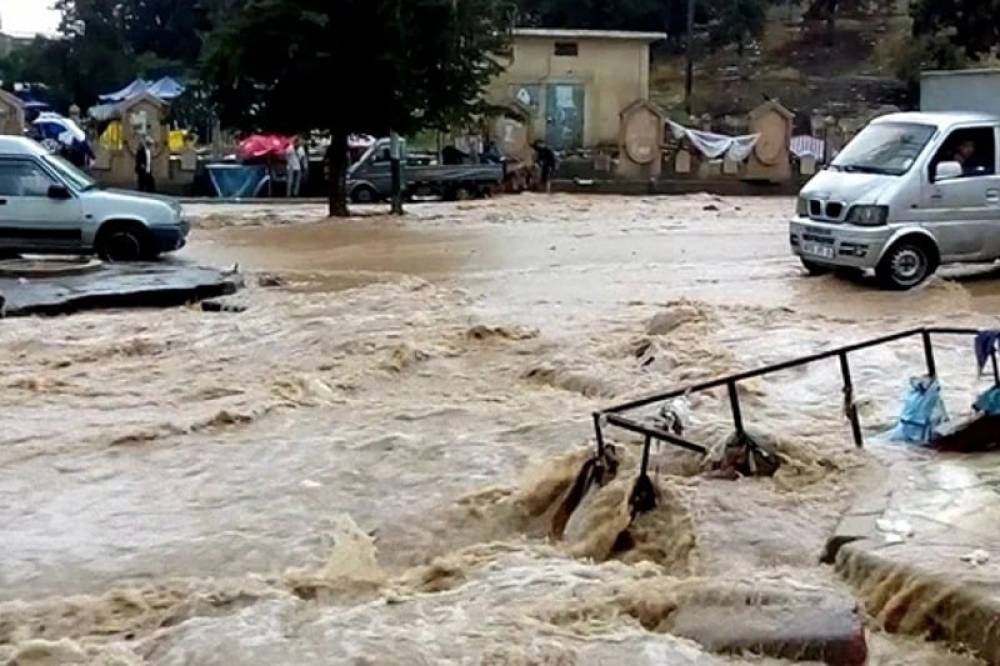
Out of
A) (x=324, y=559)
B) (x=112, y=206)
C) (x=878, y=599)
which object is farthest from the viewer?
(x=112, y=206)

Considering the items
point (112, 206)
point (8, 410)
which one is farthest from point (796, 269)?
point (8, 410)

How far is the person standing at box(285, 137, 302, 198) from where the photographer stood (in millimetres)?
36000

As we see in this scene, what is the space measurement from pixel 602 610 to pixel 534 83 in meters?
37.7

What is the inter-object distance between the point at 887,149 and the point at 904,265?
131 cm

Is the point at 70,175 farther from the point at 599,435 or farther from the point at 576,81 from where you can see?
the point at 576,81

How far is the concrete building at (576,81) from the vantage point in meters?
43.0

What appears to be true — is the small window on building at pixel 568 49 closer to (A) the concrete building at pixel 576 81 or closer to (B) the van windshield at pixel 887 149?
(A) the concrete building at pixel 576 81

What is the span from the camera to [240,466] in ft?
32.0

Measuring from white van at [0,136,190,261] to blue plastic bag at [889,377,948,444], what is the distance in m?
12.4

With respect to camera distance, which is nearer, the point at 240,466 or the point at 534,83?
the point at 240,466

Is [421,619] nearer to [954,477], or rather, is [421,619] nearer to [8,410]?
[954,477]

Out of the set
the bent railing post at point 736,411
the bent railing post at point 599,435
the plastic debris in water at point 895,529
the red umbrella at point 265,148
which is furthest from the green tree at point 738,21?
the plastic debris in water at point 895,529

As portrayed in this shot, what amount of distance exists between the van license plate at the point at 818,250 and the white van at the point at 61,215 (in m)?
7.86

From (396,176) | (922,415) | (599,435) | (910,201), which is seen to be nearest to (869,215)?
(910,201)
